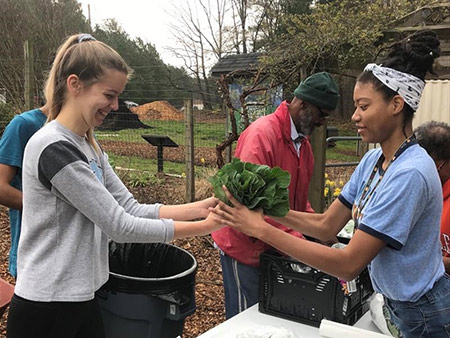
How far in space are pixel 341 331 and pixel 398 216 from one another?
60 cm

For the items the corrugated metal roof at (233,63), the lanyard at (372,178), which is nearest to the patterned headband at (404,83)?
the lanyard at (372,178)

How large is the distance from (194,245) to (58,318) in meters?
3.83

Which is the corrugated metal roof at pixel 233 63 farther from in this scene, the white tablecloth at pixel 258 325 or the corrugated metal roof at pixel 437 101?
the white tablecloth at pixel 258 325

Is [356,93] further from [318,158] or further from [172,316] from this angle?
[318,158]

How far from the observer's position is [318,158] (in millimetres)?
4566

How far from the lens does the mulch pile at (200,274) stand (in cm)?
388

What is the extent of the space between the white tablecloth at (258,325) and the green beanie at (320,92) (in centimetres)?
125

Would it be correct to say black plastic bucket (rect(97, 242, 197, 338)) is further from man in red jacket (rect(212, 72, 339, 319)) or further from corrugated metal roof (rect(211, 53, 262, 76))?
corrugated metal roof (rect(211, 53, 262, 76))

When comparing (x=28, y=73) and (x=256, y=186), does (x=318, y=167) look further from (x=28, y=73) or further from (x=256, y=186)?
(x=28, y=73)

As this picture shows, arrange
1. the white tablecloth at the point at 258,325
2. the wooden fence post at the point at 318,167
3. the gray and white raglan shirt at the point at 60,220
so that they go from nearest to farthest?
1. the gray and white raglan shirt at the point at 60,220
2. the white tablecloth at the point at 258,325
3. the wooden fence post at the point at 318,167

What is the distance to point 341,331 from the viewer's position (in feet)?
5.95

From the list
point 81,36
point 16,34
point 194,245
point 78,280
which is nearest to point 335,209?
point 78,280

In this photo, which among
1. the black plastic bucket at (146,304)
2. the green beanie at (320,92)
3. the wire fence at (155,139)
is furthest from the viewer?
the wire fence at (155,139)

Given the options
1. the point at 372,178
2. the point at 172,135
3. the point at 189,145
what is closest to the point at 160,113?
the point at 172,135
